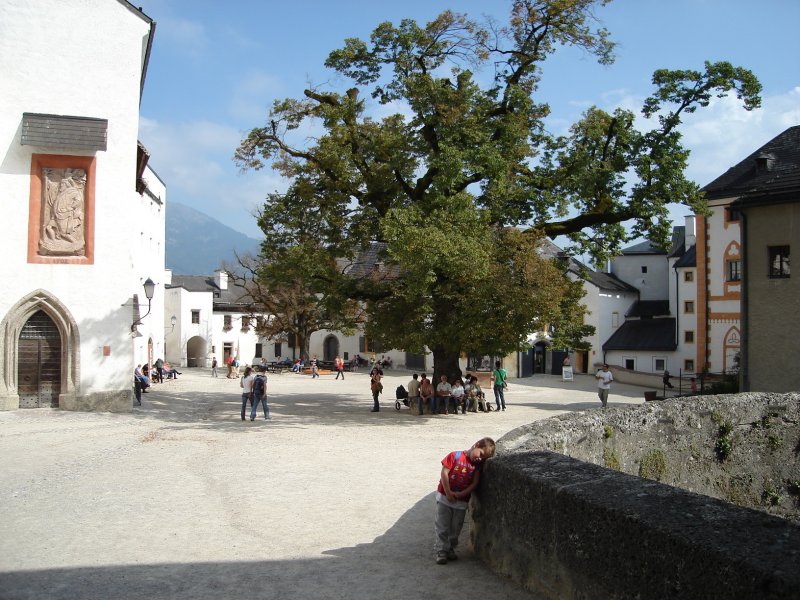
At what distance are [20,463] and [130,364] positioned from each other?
911 cm

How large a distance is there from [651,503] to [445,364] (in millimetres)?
20315

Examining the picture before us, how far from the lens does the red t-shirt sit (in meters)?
8.13

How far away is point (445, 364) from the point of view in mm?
25938

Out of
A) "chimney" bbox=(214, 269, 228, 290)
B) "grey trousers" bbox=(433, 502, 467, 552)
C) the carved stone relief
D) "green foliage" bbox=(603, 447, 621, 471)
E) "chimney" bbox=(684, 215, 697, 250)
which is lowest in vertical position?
"grey trousers" bbox=(433, 502, 467, 552)

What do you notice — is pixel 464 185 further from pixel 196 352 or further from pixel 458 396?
pixel 196 352

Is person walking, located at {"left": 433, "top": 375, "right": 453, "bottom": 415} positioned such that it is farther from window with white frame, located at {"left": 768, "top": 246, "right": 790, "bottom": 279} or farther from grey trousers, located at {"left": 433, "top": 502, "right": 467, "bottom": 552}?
grey trousers, located at {"left": 433, "top": 502, "right": 467, "bottom": 552}

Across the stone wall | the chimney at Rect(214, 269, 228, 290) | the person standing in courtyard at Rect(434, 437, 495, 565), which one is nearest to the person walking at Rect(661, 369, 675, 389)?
the stone wall

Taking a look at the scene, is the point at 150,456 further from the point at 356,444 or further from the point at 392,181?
the point at 392,181

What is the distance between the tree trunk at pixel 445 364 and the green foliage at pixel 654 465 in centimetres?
1455

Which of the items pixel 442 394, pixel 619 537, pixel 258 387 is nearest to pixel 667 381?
pixel 442 394

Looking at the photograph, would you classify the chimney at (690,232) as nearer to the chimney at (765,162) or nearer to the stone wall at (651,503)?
the chimney at (765,162)

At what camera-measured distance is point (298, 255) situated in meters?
23.7

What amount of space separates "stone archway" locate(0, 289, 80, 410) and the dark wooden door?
7 centimetres

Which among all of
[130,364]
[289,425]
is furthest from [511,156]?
[130,364]
